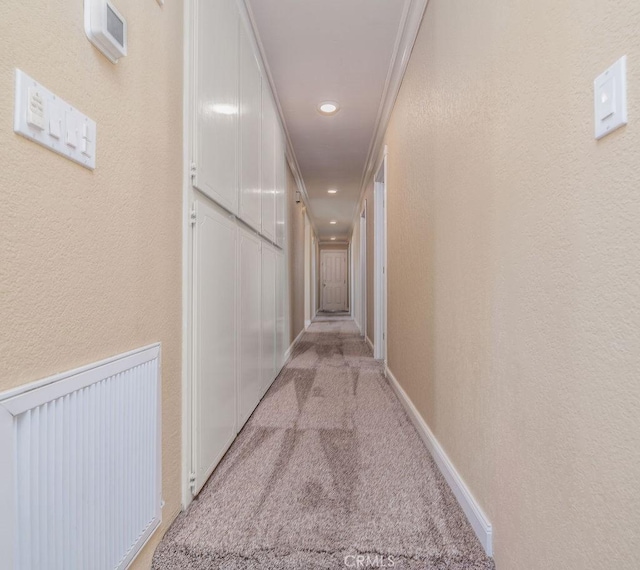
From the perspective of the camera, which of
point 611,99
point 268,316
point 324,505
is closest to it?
point 611,99

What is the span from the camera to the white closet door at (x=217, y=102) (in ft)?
4.47

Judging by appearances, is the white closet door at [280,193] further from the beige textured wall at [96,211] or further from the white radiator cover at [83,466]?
the white radiator cover at [83,466]

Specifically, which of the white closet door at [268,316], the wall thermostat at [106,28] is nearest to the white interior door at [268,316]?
the white closet door at [268,316]

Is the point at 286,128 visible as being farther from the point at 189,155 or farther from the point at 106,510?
A: the point at 106,510

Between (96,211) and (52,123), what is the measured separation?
204 millimetres

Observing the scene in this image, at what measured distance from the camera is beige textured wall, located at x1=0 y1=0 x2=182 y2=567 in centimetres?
63

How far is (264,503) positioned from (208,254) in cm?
100

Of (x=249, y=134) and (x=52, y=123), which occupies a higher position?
(x=249, y=134)

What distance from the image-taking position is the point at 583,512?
2.27 ft

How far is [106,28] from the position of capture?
32.1 inches

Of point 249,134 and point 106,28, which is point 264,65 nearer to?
point 249,134

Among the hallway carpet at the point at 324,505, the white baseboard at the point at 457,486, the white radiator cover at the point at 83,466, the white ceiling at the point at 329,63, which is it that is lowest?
→ the hallway carpet at the point at 324,505

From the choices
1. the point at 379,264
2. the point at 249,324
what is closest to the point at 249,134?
the point at 249,324

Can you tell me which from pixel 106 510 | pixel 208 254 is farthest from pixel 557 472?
pixel 208 254
